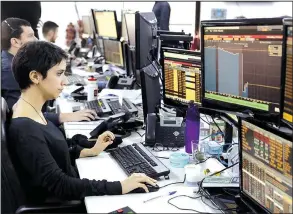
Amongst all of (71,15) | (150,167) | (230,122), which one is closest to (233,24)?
(230,122)

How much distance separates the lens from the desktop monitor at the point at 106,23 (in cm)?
388

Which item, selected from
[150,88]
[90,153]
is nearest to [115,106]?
[150,88]

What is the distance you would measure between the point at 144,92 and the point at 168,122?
0.22 metres

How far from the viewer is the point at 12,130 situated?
1525mm

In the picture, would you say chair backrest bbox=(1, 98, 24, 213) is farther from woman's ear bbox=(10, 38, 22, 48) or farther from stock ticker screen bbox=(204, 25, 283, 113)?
woman's ear bbox=(10, 38, 22, 48)

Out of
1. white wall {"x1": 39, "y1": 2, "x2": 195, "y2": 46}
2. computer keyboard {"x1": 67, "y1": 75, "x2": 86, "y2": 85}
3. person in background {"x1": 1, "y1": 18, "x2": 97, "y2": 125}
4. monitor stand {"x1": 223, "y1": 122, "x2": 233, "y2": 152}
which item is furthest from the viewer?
white wall {"x1": 39, "y1": 2, "x2": 195, "y2": 46}

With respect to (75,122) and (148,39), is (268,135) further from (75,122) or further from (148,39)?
(75,122)

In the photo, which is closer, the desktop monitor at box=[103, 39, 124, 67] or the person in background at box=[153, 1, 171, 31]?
the desktop monitor at box=[103, 39, 124, 67]

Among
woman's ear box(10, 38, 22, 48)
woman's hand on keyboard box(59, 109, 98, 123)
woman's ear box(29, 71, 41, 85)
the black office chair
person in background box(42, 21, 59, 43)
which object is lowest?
the black office chair

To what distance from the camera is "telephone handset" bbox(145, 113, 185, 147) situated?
1.98m

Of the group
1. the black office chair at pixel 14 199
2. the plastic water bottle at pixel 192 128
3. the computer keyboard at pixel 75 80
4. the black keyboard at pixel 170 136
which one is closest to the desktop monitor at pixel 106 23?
the computer keyboard at pixel 75 80

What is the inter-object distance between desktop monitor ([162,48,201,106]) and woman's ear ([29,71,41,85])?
29.7 inches

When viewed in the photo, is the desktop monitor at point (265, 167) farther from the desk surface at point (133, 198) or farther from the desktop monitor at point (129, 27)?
the desktop monitor at point (129, 27)

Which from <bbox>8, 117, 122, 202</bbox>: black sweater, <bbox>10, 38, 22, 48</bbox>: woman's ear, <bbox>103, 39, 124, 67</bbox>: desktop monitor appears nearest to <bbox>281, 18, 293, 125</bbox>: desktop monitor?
<bbox>8, 117, 122, 202</bbox>: black sweater
